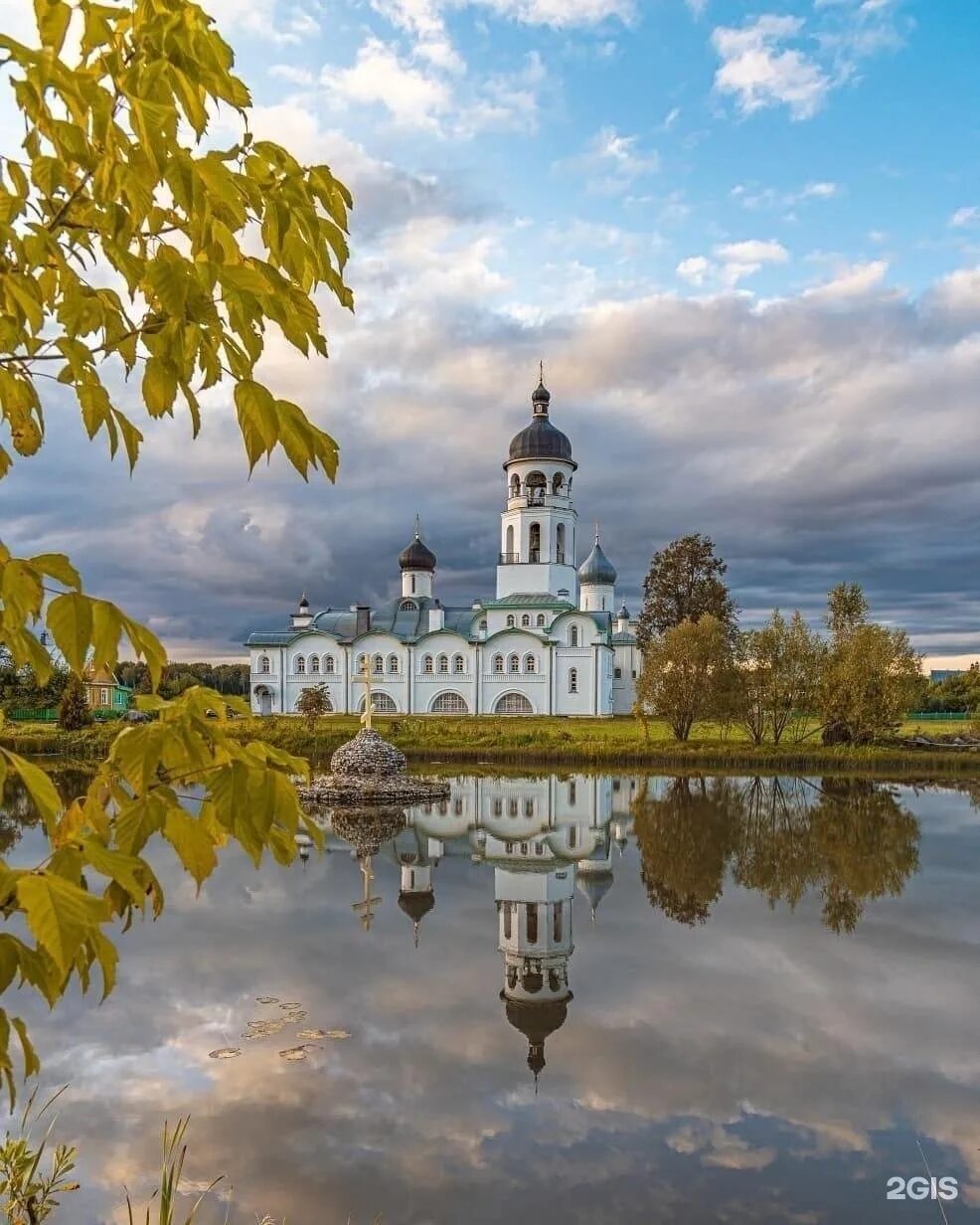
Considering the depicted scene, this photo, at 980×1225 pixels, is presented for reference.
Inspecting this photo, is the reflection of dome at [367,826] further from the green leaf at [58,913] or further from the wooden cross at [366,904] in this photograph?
the green leaf at [58,913]

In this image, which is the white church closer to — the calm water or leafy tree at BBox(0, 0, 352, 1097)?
the calm water

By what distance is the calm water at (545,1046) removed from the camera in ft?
16.5

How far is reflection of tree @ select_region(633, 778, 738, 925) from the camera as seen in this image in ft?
39.0

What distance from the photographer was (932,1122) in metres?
5.77

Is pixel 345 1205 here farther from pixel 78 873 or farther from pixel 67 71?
pixel 67 71

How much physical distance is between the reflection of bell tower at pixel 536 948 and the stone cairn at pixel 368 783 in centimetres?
793

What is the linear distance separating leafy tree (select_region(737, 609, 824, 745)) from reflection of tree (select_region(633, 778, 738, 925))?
11426 millimetres

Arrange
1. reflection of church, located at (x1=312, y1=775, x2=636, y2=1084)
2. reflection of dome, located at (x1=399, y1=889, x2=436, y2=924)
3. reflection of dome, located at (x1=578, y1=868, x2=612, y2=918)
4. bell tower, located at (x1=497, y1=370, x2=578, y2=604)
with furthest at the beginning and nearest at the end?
bell tower, located at (x1=497, y1=370, x2=578, y2=604) < reflection of dome, located at (x1=578, y1=868, x2=612, y2=918) < reflection of dome, located at (x1=399, y1=889, x2=436, y2=924) < reflection of church, located at (x1=312, y1=775, x2=636, y2=1084)

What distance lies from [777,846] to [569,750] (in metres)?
16.3

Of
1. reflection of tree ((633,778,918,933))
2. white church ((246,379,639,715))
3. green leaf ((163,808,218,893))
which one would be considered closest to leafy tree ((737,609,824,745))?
reflection of tree ((633,778,918,933))

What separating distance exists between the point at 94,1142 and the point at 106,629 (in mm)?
5632

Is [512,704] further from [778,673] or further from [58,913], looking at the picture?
[58,913]

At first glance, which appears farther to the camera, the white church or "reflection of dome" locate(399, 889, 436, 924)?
the white church

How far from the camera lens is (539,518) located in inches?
2251
